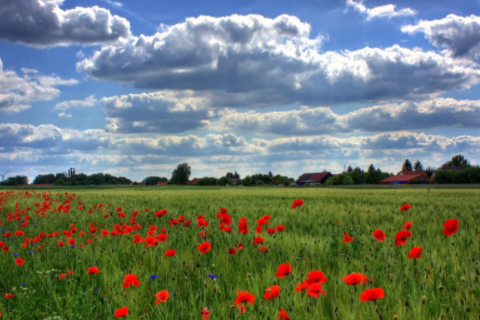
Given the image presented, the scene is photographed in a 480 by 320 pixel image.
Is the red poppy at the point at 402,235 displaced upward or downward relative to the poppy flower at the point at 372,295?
upward

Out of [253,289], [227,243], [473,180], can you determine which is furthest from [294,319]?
[473,180]

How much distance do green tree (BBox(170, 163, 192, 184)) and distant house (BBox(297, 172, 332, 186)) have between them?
39.1 meters

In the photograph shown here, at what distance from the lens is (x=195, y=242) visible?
4.76 meters

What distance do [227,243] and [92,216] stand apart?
188 inches

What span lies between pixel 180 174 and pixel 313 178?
45143 millimetres

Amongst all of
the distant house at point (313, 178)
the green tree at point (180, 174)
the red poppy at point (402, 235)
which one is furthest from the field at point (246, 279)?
the green tree at point (180, 174)

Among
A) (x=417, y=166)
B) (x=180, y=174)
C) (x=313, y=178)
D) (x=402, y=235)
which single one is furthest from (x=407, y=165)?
(x=402, y=235)

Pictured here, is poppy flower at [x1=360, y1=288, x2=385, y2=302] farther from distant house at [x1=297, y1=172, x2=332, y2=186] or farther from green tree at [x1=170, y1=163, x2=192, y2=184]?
green tree at [x1=170, y1=163, x2=192, y2=184]

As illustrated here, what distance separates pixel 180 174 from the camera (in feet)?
393

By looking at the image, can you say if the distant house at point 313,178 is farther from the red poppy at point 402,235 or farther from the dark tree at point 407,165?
the red poppy at point 402,235

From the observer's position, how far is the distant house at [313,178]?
112m

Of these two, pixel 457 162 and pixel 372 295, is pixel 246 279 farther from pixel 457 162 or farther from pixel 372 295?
pixel 457 162

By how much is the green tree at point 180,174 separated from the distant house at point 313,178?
39.1 meters

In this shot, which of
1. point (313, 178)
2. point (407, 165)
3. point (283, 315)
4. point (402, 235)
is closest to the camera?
point (283, 315)
